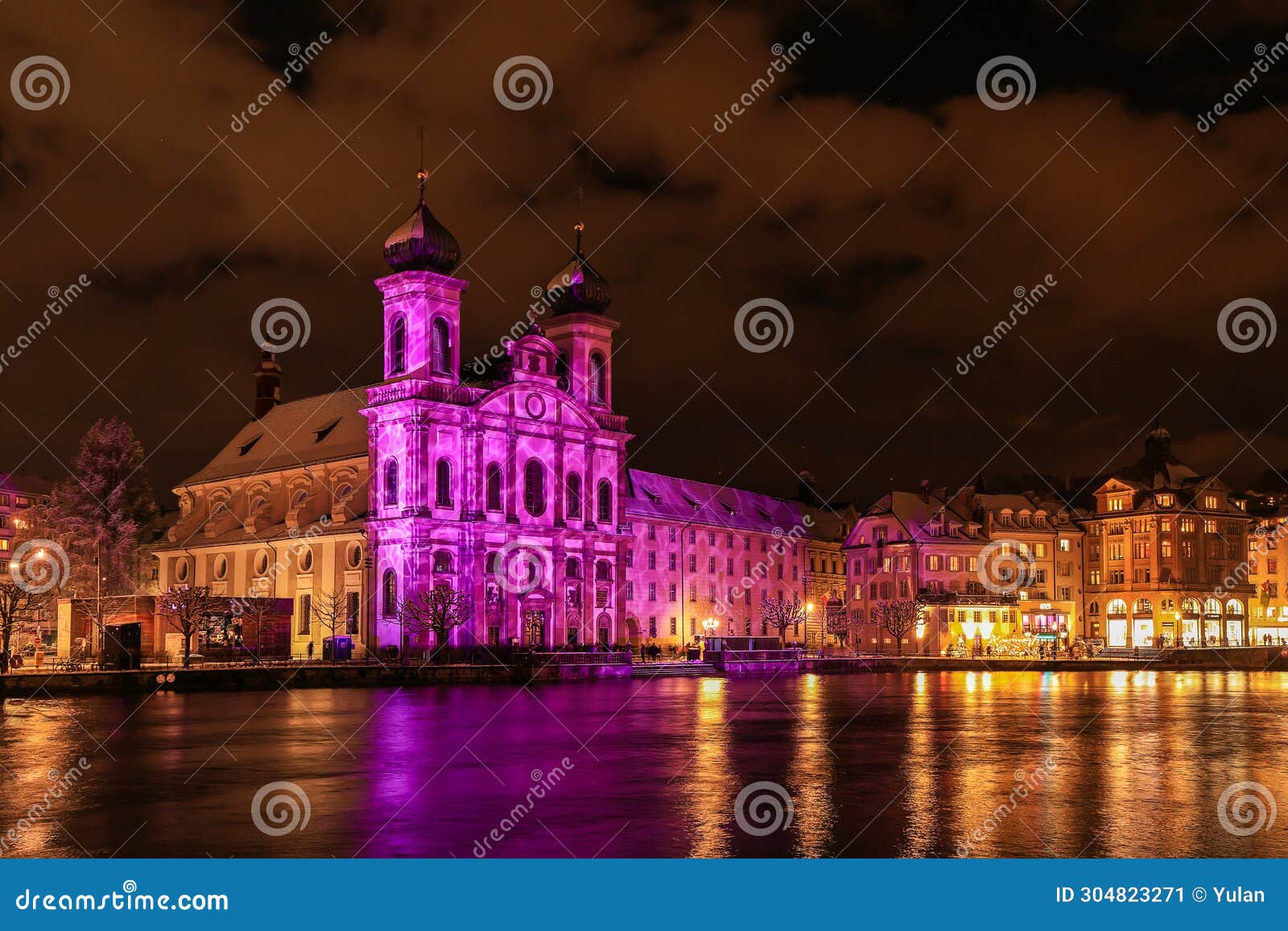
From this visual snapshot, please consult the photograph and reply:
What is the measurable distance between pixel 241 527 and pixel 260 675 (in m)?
→ 41.5

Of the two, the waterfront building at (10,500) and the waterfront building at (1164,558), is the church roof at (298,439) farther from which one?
the waterfront building at (1164,558)

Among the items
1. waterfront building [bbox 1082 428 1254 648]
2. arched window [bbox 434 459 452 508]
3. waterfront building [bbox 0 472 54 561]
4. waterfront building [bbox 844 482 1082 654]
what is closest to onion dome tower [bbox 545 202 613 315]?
arched window [bbox 434 459 452 508]

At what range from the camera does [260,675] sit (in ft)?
188

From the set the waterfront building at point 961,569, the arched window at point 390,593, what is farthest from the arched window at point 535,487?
the waterfront building at point 961,569

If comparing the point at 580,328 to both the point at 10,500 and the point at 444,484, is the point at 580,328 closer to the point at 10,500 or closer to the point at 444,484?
the point at 444,484

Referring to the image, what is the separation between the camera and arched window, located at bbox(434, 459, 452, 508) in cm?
8306

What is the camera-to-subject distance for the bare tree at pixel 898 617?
10431cm

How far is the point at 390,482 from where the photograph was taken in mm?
83562

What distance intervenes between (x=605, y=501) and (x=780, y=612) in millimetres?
17708

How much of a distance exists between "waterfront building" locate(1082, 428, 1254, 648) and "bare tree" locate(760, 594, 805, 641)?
28.4 m

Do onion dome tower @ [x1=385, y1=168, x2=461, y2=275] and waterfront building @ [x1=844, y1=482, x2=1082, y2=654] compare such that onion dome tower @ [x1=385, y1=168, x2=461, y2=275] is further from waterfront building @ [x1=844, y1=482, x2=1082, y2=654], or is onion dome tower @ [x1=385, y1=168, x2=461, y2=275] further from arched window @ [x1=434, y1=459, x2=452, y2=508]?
waterfront building @ [x1=844, y1=482, x2=1082, y2=654]

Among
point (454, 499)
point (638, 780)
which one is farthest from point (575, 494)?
point (638, 780)

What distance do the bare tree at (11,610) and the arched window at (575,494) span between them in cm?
3165

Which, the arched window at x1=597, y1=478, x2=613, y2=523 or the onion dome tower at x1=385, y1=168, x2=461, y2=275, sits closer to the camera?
the onion dome tower at x1=385, y1=168, x2=461, y2=275
